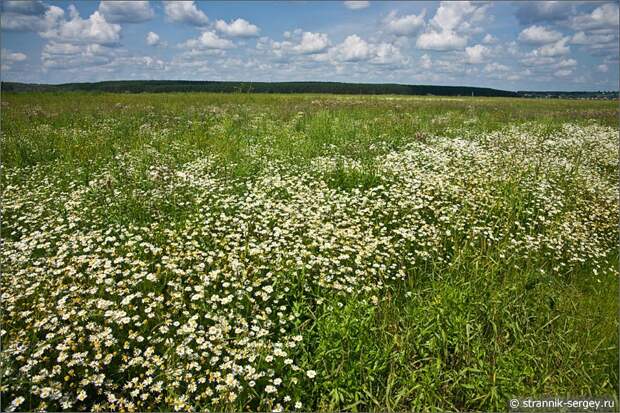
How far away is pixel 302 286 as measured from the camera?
4.39m

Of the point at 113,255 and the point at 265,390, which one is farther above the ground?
the point at 113,255

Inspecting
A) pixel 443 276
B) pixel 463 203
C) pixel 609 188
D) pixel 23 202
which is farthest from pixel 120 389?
pixel 609 188

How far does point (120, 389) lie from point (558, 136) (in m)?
16.2

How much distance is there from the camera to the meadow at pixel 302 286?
11.1ft

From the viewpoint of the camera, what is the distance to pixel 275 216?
19.7 feet

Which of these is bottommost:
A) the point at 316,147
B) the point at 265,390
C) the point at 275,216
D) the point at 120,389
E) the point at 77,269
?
the point at 120,389

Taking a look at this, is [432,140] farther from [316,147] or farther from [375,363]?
[375,363]

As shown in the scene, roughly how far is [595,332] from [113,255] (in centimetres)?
601

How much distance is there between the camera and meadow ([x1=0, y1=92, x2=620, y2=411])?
3.39 m

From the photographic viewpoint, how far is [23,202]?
263 inches

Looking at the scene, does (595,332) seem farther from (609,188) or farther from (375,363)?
(609,188)

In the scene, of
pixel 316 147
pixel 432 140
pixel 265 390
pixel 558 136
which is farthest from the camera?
pixel 558 136

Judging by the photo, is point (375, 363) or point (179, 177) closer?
point (375, 363)

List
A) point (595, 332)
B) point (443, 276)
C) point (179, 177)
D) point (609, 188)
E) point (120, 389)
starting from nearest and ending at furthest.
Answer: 1. point (120, 389)
2. point (595, 332)
3. point (443, 276)
4. point (179, 177)
5. point (609, 188)
